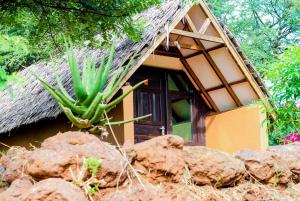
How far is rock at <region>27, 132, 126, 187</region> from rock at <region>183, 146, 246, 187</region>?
1.75 feet

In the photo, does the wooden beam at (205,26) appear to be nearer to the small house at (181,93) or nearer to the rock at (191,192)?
the small house at (181,93)

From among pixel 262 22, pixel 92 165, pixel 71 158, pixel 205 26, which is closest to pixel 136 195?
pixel 92 165

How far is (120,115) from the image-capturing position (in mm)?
8977

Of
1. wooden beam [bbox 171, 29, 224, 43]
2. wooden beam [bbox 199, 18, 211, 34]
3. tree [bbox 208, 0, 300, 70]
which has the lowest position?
wooden beam [bbox 171, 29, 224, 43]

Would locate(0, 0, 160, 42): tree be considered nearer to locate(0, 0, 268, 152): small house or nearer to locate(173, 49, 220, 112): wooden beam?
locate(0, 0, 268, 152): small house

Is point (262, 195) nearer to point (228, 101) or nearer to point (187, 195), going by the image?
point (187, 195)

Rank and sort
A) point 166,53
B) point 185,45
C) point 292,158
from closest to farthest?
point 292,158, point 185,45, point 166,53

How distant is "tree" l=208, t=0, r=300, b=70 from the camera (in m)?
A: 19.7

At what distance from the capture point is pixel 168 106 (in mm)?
10773

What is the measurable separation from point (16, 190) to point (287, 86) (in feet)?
12.8

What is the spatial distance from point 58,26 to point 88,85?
122 inches

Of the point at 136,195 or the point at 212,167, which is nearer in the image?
the point at 136,195

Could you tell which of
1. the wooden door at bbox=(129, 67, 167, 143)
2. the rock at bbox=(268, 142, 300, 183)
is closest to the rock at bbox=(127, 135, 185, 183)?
the rock at bbox=(268, 142, 300, 183)

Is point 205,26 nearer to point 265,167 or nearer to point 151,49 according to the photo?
point 151,49
